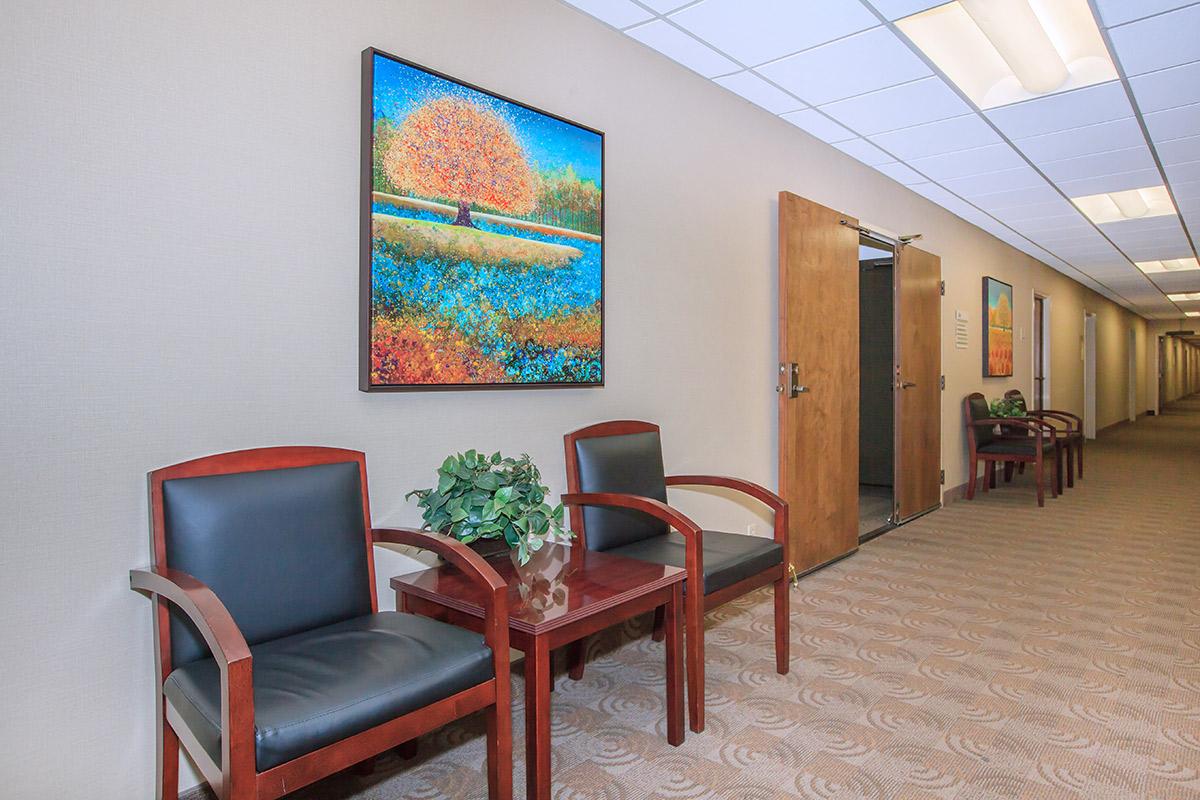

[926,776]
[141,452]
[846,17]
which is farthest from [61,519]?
[846,17]

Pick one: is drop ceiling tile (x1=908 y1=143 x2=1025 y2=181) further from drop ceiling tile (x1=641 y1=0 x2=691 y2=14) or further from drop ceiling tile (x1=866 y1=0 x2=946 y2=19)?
drop ceiling tile (x1=641 y1=0 x2=691 y2=14)

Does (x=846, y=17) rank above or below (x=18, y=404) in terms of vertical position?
above

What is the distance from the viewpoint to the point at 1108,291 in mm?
11062

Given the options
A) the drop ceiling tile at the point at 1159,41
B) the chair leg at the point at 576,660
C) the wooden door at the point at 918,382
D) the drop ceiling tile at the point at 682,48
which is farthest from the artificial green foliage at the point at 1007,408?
the chair leg at the point at 576,660

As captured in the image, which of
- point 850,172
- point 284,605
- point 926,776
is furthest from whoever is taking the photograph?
point 850,172

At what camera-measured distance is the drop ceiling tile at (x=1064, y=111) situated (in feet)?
11.3

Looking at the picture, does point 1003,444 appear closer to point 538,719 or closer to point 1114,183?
point 1114,183

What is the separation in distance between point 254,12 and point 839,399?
128 inches

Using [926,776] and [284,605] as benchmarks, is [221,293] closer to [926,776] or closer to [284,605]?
[284,605]

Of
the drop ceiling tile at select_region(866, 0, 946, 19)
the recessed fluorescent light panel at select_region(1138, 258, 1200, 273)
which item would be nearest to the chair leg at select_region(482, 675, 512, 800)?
the drop ceiling tile at select_region(866, 0, 946, 19)

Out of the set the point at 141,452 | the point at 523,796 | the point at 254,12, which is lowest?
the point at 523,796

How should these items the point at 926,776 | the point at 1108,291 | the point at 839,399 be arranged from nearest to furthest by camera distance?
the point at 926,776, the point at 839,399, the point at 1108,291

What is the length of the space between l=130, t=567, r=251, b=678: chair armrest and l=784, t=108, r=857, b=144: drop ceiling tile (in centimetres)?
346

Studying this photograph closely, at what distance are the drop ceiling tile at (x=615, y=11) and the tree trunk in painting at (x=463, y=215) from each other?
99 cm
